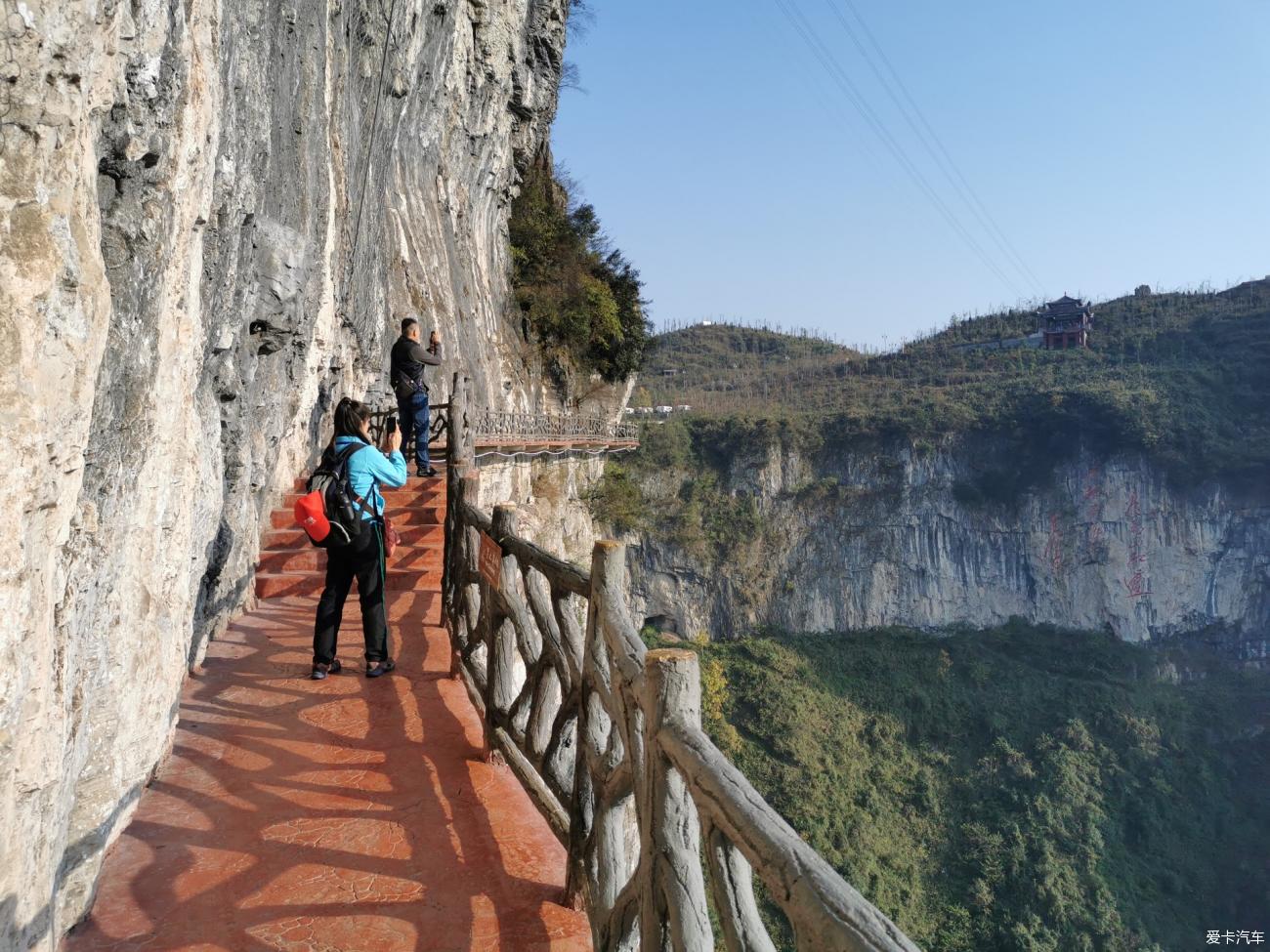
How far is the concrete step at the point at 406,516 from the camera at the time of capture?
26.7 ft

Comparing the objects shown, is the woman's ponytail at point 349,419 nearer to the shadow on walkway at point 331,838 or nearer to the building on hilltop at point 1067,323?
the shadow on walkway at point 331,838

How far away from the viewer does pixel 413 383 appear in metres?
8.30

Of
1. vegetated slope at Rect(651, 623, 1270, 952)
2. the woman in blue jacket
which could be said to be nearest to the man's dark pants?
the woman in blue jacket

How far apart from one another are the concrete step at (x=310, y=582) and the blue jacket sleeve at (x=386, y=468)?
8.98 feet

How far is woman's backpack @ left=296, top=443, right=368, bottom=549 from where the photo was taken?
4312 millimetres

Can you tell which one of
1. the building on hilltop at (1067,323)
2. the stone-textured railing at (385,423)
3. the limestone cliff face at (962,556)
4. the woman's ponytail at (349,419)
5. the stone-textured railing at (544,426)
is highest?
the building on hilltop at (1067,323)

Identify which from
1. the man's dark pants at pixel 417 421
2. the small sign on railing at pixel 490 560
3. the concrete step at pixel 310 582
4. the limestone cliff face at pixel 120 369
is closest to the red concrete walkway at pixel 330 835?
the limestone cliff face at pixel 120 369

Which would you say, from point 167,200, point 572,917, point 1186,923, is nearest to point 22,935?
point 572,917

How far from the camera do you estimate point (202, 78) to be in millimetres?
3191

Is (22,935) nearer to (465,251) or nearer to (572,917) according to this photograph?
(572,917)

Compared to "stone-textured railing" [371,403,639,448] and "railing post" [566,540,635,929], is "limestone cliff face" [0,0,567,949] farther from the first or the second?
"stone-textured railing" [371,403,639,448]

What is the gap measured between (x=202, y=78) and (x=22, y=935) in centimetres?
309

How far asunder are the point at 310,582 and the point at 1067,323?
54057 millimetres

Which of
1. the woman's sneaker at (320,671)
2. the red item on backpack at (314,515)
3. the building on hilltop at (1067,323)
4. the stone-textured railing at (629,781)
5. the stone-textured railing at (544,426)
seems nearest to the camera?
the stone-textured railing at (629,781)
